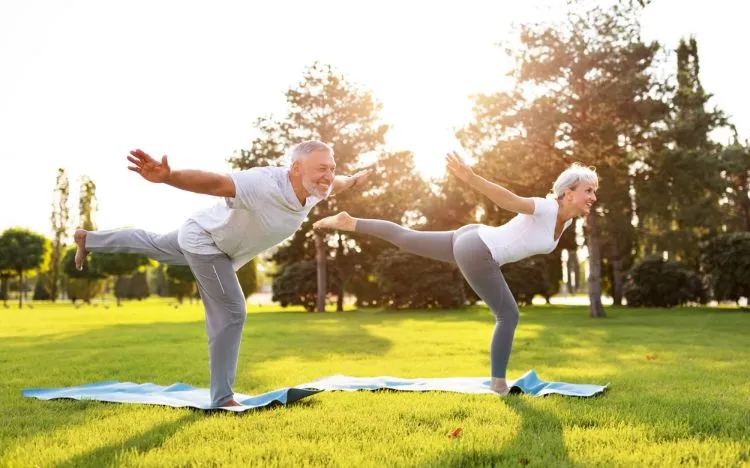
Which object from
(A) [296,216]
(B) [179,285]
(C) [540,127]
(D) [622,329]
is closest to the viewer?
(A) [296,216]

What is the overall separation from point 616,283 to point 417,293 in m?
12.0

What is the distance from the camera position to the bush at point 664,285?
30625 millimetres

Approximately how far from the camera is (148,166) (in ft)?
13.6

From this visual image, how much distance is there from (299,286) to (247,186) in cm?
3046

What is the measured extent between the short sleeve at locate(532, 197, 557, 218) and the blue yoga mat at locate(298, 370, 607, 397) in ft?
5.28

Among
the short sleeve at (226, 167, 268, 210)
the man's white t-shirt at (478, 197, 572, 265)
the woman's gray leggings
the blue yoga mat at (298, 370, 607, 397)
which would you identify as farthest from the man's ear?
the blue yoga mat at (298, 370, 607, 397)

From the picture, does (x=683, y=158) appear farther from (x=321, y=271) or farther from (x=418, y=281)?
(x=321, y=271)

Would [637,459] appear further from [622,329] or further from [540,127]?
[540,127]

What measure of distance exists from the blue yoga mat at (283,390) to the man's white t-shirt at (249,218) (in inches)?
48.0

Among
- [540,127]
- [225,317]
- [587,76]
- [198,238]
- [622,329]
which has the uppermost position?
[587,76]

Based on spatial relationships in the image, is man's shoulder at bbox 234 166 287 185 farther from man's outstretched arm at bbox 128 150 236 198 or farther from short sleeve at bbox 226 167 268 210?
man's outstretched arm at bbox 128 150 236 198

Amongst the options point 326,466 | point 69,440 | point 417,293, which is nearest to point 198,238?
point 69,440

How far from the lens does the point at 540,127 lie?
2234 centimetres

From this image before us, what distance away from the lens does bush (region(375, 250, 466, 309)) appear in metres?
31.3
